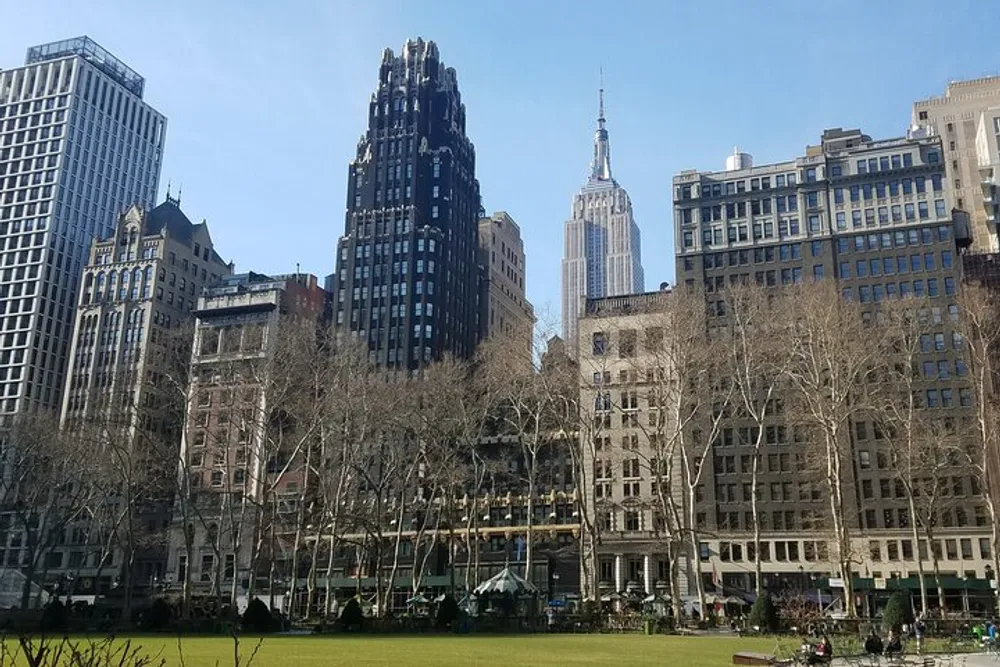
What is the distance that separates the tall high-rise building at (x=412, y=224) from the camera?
Answer: 12875cm

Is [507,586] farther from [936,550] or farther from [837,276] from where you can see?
[837,276]

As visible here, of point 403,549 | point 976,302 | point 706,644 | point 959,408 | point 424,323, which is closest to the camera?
point 706,644

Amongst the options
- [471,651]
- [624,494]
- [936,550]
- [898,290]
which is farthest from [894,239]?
[471,651]

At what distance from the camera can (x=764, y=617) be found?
45938 mm

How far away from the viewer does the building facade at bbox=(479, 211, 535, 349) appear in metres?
153

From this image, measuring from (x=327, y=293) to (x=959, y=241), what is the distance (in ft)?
285

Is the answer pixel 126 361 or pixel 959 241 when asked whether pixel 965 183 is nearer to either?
pixel 959 241

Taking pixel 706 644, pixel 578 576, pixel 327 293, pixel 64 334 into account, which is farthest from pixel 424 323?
pixel 706 644

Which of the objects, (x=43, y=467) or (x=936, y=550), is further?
(x=936, y=550)

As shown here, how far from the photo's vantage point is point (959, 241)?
10375cm

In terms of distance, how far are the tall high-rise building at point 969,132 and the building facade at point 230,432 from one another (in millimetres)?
93939

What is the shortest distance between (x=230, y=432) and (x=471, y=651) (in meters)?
31.0

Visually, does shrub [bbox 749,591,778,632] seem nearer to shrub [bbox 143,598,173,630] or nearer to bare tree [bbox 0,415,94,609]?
shrub [bbox 143,598,173,630]

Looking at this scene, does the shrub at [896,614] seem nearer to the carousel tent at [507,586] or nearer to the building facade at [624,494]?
the carousel tent at [507,586]
